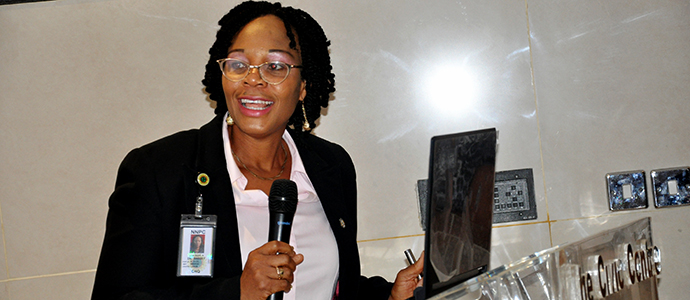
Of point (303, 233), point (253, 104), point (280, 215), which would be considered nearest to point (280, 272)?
point (280, 215)

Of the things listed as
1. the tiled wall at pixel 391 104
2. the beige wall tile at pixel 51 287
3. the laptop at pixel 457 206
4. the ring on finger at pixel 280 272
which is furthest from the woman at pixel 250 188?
the beige wall tile at pixel 51 287

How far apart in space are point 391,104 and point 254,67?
37.1 inches

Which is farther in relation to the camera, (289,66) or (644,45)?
(644,45)

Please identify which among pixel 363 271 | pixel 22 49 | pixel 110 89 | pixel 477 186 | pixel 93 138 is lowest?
pixel 363 271

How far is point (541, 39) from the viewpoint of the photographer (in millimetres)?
2732

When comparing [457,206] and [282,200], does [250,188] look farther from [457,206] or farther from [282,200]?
[457,206]

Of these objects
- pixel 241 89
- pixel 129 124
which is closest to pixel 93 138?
pixel 129 124

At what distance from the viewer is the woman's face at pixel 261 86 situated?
6.32 feet

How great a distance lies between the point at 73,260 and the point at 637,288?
228 cm

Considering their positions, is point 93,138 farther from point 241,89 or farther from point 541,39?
point 541,39

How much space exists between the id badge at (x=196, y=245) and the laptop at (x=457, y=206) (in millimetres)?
678

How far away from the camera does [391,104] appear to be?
273 cm

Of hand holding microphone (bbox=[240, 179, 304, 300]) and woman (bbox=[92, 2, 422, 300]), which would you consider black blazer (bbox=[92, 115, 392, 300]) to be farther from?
hand holding microphone (bbox=[240, 179, 304, 300])

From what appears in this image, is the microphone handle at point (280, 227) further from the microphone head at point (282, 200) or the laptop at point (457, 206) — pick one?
the laptop at point (457, 206)
